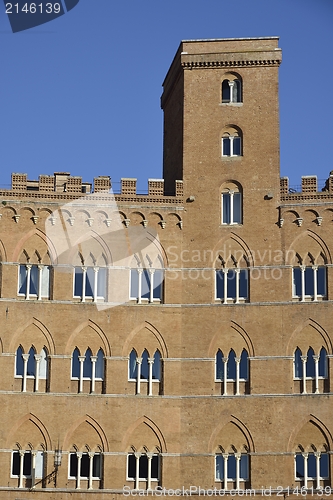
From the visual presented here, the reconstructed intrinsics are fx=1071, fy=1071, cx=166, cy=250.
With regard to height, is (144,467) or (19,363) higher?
(19,363)

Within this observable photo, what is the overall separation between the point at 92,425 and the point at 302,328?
11.2m

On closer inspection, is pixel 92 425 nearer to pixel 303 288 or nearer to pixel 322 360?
pixel 322 360

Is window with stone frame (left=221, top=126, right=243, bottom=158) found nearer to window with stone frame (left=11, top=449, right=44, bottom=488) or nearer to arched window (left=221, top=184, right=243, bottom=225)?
arched window (left=221, top=184, right=243, bottom=225)

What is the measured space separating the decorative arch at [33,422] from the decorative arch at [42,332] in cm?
324

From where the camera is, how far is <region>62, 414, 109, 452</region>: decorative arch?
50.9 metres

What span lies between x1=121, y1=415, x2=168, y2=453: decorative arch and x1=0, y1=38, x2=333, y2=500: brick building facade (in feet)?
0.35

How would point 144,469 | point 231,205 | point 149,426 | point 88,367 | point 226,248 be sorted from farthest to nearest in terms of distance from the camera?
point 231,205 → point 226,248 → point 88,367 → point 149,426 → point 144,469

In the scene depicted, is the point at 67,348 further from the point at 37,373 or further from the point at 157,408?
the point at 157,408

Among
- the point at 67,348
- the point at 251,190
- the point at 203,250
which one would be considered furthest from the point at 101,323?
the point at 251,190

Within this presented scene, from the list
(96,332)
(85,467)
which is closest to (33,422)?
(85,467)

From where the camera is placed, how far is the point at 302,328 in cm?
5216

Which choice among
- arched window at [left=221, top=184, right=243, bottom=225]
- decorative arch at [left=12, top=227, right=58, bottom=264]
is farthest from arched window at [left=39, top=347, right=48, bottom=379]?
arched window at [left=221, top=184, right=243, bottom=225]

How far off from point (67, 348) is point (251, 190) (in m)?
12.1

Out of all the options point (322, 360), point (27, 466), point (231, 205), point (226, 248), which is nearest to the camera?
point (27, 466)
